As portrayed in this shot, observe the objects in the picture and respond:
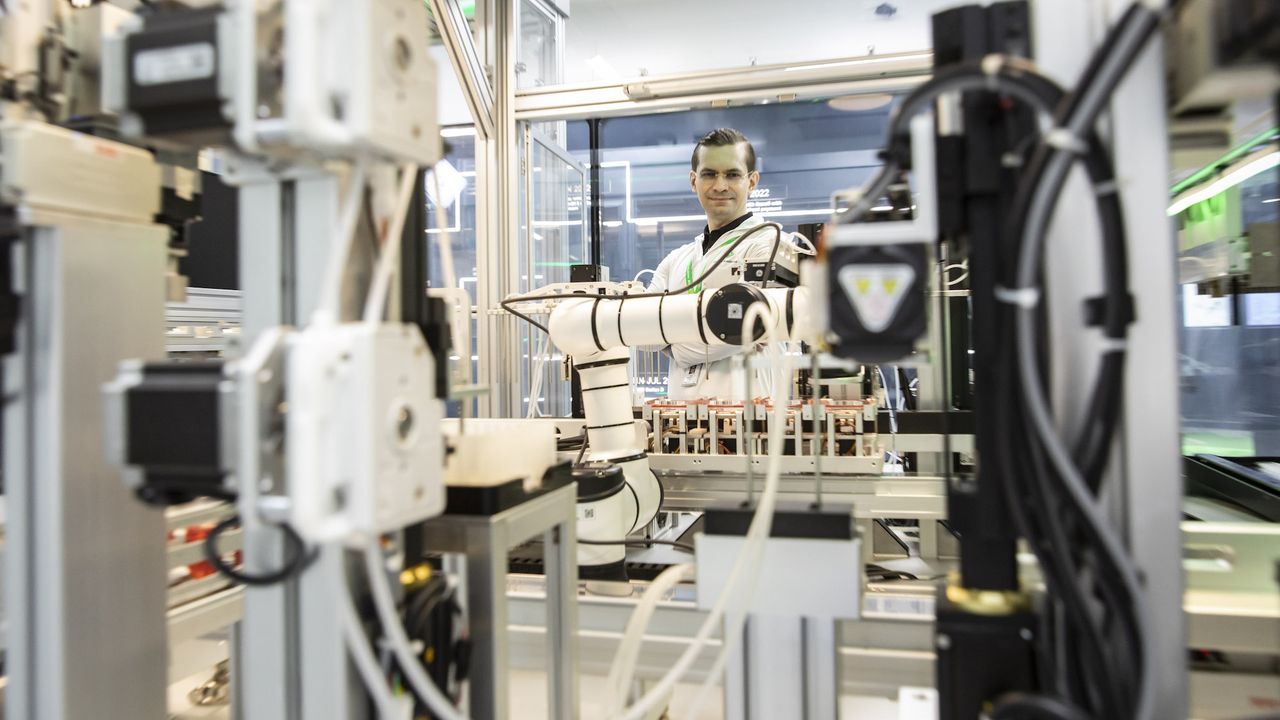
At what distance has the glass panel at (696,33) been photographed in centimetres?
396

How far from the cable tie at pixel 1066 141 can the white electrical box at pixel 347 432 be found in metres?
0.66

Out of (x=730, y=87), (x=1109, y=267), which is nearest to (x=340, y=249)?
(x=1109, y=267)

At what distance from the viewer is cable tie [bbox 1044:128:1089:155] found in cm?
66

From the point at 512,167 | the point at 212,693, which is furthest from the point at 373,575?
the point at 512,167

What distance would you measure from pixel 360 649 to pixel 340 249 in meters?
0.43

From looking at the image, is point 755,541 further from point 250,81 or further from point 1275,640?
point 1275,640

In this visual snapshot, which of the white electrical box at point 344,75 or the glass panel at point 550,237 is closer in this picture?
the white electrical box at point 344,75

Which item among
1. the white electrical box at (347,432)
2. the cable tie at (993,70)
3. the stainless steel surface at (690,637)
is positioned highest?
the cable tie at (993,70)

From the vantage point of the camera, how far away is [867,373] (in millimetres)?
2355

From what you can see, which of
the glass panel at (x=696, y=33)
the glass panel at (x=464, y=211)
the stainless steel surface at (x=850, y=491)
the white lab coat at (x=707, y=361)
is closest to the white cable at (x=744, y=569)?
the stainless steel surface at (x=850, y=491)

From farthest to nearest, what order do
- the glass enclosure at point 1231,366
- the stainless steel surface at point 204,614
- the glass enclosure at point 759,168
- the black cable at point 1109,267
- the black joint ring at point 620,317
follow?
the glass enclosure at point 759,168
the glass enclosure at point 1231,366
the black joint ring at point 620,317
the stainless steel surface at point 204,614
the black cable at point 1109,267

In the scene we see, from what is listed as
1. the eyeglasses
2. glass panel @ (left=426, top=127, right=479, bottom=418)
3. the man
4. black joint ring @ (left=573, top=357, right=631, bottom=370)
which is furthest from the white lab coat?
glass panel @ (left=426, top=127, right=479, bottom=418)

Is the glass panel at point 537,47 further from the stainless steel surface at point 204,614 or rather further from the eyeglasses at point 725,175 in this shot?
the stainless steel surface at point 204,614

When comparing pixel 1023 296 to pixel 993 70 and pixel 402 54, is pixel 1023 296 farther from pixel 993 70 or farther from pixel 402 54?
pixel 402 54
